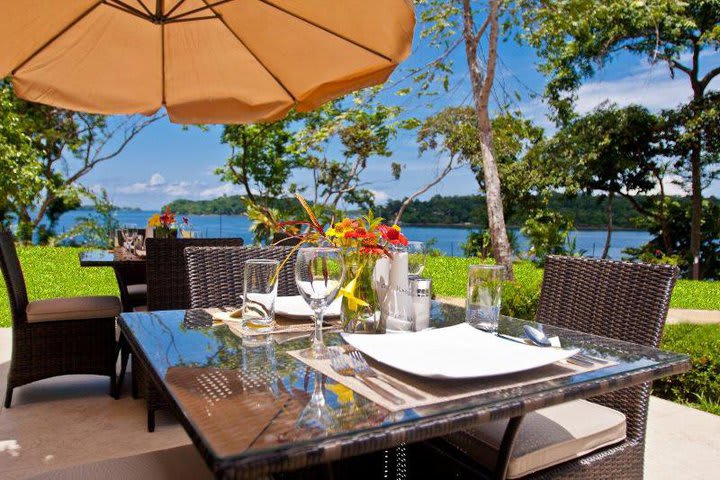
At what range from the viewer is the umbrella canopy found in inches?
106

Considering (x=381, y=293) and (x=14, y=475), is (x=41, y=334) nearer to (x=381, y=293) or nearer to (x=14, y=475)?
(x=14, y=475)

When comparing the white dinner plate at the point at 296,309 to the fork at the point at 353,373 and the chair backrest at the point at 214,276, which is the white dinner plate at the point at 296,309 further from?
the fork at the point at 353,373

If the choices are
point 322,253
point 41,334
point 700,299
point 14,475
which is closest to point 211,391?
point 322,253

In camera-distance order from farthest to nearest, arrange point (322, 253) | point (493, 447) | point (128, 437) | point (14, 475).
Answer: point (128, 437) < point (14, 475) < point (493, 447) < point (322, 253)

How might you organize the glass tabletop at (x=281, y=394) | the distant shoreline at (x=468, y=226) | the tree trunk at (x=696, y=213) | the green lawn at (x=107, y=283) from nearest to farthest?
1. the glass tabletop at (x=281, y=394)
2. the green lawn at (x=107, y=283)
3. the tree trunk at (x=696, y=213)
4. the distant shoreline at (x=468, y=226)

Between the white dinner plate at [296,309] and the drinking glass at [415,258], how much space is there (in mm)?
294

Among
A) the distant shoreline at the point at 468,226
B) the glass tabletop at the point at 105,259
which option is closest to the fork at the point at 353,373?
the glass tabletop at the point at 105,259

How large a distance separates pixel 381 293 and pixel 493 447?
50cm

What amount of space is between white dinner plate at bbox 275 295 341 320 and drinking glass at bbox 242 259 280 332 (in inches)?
7.7

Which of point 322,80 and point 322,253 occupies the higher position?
point 322,80

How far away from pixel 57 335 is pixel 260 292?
7.64 feet

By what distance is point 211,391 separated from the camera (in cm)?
103

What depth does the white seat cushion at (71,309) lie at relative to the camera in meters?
3.19

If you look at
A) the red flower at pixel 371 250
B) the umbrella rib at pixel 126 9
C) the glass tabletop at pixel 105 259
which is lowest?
the glass tabletop at pixel 105 259
